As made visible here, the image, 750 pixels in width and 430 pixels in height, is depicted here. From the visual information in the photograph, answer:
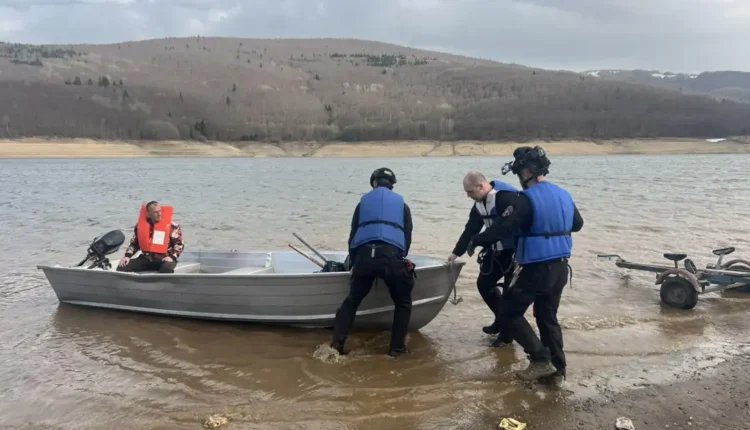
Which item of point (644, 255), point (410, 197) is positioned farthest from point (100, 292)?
point (410, 197)

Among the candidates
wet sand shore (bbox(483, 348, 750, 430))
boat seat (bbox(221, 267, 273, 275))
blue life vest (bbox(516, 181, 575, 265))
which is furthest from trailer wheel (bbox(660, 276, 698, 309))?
boat seat (bbox(221, 267, 273, 275))

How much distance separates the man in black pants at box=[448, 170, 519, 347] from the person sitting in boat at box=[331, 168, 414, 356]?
0.61 m

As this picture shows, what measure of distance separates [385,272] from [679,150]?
99.7m

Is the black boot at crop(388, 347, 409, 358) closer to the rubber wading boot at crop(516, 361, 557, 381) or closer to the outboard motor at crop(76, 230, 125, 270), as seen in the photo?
the rubber wading boot at crop(516, 361, 557, 381)

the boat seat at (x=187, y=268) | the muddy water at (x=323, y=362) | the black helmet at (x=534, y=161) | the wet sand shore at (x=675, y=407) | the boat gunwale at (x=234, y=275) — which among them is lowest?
the muddy water at (x=323, y=362)

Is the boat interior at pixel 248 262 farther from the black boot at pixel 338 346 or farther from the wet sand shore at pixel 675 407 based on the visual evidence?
the wet sand shore at pixel 675 407

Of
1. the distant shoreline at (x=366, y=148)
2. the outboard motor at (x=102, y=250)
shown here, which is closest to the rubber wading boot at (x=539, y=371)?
the outboard motor at (x=102, y=250)

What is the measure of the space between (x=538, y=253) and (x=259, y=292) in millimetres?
3256

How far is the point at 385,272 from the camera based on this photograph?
507 centimetres

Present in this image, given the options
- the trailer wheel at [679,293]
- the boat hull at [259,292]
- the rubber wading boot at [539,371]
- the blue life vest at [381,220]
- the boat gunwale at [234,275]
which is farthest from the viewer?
the trailer wheel at [679,293]

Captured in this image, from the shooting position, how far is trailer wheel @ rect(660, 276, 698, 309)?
680 centimetres

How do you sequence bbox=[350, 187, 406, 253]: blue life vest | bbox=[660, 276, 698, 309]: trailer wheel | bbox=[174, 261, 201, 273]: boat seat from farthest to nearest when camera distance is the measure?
bbox=[174, 261, 201, 273]: boat seat, bbox=[660, 276, 698, 309]: trailer wheel, bbox=[350, 187, 406, 253]: blue life vest

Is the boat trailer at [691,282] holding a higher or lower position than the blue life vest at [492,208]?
lower

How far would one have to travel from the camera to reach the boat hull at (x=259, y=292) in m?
5.91
